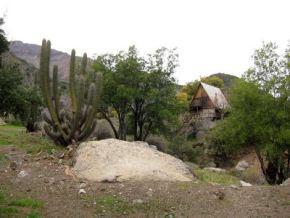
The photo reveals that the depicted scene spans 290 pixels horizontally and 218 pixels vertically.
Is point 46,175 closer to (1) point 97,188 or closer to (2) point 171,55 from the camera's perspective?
(1) point 97,188

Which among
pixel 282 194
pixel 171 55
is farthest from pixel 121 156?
pixel 171 55

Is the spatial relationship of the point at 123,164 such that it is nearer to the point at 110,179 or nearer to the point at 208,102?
the point at 110,179

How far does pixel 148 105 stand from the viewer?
25828 mm

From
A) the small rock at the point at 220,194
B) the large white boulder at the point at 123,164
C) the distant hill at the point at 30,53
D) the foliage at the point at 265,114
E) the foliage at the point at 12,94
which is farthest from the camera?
the distant hill at the point at 30,53

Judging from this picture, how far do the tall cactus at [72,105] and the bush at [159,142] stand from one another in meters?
12.9

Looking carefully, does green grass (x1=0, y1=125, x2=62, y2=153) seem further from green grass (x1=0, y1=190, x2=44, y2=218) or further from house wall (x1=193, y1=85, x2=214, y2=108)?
house wall (x1=193, y1=85, x2=214, y2=108)

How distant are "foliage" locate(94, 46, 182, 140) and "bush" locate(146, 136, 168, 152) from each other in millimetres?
1749

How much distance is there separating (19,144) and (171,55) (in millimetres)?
13936

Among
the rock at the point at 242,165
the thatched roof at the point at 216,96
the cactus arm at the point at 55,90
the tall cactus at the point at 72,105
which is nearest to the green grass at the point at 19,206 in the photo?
the tall cactus at the point at 72,105

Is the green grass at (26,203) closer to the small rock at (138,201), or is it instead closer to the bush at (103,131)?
the small rock at (138,201)

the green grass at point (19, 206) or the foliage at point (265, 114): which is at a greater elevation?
the foliage at point (265, 114)

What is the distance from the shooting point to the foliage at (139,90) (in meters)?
25.1

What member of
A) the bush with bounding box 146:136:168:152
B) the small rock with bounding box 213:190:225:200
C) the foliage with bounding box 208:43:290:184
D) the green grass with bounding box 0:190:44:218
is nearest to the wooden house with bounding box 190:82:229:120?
the bush with bounding box 146:136:168:152

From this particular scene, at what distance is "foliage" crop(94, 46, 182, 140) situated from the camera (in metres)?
25.1
